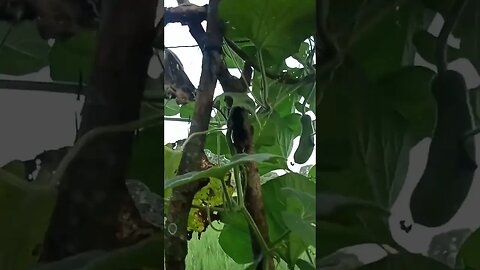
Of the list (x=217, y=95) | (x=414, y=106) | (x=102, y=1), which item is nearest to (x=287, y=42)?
(x=217, y=95)

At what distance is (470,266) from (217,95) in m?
0.60

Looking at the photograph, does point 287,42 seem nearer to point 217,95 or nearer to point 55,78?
point 217,95

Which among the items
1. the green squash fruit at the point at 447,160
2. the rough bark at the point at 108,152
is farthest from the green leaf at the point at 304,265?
the rough bark at the point at 108,152

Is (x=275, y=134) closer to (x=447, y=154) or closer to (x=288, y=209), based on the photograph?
(x=288, y=209)

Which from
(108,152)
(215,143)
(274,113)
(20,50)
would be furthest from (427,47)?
(20,50)

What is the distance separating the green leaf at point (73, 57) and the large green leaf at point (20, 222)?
19 cm

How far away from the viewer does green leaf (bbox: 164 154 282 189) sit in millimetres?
1312

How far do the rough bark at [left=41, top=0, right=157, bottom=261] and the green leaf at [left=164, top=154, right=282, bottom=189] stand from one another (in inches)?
4.2

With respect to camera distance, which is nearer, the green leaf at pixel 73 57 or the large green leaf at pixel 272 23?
the green leaf at pixel 73 57

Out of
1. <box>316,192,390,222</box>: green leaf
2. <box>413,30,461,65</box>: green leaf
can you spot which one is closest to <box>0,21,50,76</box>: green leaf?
<box>316,192,390,222</box>: green leaf

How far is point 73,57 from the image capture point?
121 cm

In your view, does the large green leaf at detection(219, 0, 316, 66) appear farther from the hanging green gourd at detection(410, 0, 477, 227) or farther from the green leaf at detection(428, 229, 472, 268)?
the green leaf at detection(428, 229, 472, 268)

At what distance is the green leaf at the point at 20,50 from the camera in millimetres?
1196

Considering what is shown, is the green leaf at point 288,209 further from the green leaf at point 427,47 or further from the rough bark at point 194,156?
the green leaf at point 427,47
